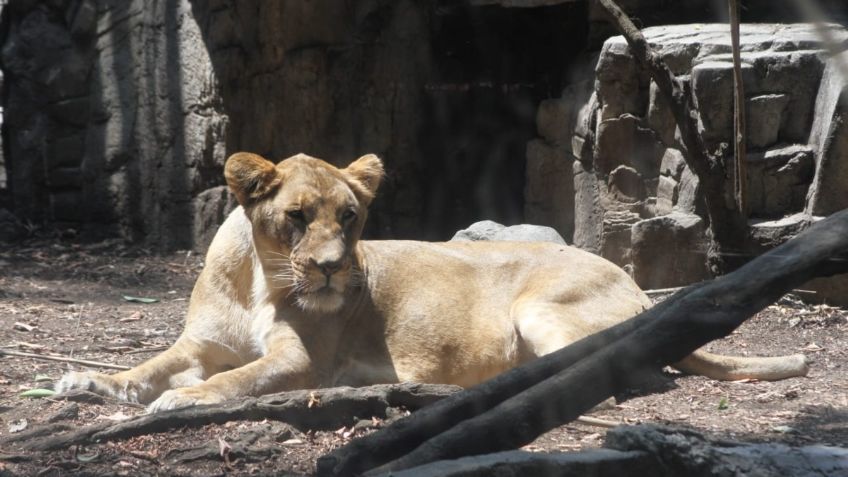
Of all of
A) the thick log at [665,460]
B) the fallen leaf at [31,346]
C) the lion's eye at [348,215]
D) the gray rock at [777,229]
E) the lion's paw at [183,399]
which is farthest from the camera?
the gray rock at [777,229]

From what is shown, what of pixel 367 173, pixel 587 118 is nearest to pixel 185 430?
pixel 367 173

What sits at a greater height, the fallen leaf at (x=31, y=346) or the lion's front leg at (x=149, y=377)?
the lion's front leg at (x=149, y=377)

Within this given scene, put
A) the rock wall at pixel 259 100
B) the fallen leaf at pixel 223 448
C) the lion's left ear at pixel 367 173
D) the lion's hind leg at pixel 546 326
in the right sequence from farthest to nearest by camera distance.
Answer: the rock wall at pixel 259 100, the lion's left ear at pixel 367 173, the lion's hind leg at pixel 546 326, the fallen leaf at pixel 223 448

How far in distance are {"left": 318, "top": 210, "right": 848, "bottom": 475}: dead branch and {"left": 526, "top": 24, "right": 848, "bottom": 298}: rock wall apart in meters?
3.96

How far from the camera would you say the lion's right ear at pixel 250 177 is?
5.11 m

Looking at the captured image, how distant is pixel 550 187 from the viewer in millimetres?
9438

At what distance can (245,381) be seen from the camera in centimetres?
474

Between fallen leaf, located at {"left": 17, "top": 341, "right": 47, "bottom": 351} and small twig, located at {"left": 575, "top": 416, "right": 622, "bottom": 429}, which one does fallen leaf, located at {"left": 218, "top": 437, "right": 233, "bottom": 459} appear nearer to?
small twig, located at {"left": 575, "top": 416, "right": 622, "bottom": 429}

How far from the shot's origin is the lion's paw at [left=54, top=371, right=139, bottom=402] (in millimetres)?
4738

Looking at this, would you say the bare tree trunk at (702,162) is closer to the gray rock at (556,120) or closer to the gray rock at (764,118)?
the gray rock at (764,118)

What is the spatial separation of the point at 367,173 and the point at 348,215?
1.37 feet

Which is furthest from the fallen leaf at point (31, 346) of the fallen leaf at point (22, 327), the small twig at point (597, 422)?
the small twig at point (597, 422)

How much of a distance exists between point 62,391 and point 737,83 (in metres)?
4.45

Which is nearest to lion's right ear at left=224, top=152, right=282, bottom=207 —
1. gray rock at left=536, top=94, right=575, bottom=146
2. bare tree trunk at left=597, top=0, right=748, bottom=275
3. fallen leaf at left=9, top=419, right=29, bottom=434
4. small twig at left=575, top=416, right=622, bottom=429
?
fallen leaf at left=9, top=419, right=29, bottom=434
